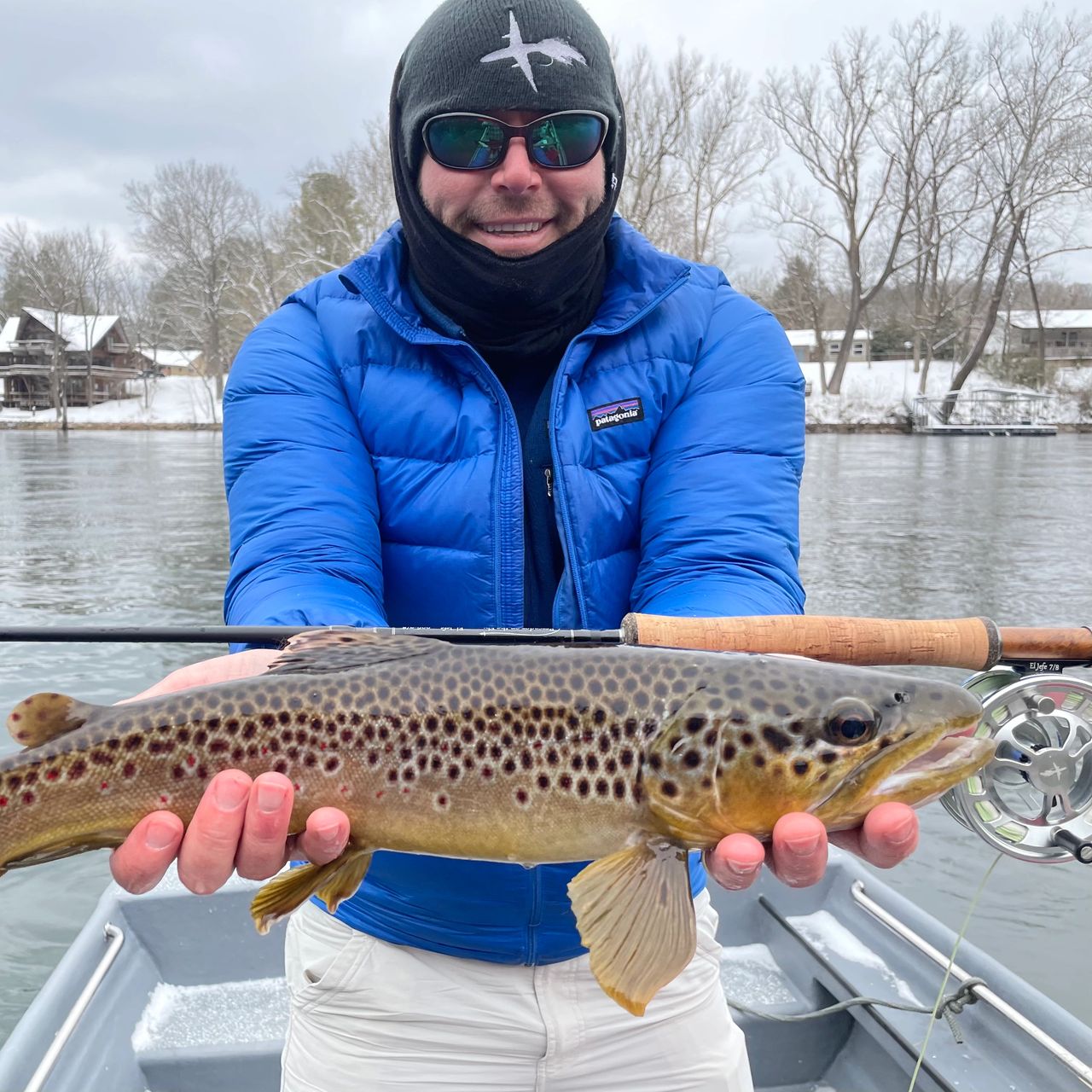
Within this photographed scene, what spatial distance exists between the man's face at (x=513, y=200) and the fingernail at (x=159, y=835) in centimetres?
162

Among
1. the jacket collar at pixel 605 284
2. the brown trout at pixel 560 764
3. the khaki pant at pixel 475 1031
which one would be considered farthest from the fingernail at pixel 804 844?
the jacket collar at pixel 605 284

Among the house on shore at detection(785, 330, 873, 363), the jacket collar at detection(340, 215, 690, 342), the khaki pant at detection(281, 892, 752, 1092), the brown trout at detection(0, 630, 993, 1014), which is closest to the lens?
the brown trout at detection(0, 630, 993, 1014)

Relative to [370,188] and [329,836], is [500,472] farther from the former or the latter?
[370,188]

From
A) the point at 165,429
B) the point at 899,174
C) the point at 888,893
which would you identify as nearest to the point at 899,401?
the point at 899,174

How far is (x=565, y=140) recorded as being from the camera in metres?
2.71

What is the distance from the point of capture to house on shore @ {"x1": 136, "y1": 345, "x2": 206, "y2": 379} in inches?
3130

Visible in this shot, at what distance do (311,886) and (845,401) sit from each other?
53.2m

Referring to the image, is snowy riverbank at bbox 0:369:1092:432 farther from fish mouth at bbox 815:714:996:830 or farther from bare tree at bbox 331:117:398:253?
fish mouth at bbox 815:714:996:830

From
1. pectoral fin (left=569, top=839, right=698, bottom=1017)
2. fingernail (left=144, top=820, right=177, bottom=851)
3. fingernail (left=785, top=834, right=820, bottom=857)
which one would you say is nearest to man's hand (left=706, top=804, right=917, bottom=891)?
fingernail (left=785, top=834, right=820, bottom=857)

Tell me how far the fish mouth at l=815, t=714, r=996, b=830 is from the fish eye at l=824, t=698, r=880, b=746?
0.17 feet

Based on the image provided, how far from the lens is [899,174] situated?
52469 millimetres

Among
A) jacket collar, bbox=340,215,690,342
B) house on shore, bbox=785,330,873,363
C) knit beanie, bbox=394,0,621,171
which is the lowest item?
jacket collar, bbox=340,215,690,342

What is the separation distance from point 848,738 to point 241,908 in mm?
3105

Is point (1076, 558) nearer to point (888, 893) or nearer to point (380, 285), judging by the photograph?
point (888, 893)
